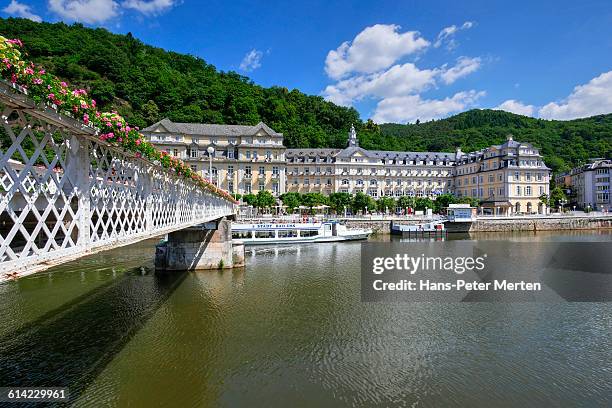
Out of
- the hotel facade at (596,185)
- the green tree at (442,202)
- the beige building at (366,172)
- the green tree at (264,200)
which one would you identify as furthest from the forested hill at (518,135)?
the green tree at (264,200)

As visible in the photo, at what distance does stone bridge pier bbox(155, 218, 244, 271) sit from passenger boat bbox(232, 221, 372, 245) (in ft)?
48.4

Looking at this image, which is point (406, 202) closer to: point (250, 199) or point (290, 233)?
point (250, 199)

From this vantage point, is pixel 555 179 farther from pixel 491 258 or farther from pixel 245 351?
pixel 245 351

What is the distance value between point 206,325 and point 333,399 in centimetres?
709

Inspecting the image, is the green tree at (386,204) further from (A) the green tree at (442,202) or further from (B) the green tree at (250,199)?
(B) the green tree at (250,199)

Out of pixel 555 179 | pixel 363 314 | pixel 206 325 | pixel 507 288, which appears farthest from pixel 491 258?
pixel 555 179

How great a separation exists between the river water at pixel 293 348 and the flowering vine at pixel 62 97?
22.2 ft

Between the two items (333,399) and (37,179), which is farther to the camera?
(333,399)

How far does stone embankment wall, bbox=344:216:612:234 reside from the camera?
58.4 meters

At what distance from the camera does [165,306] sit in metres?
17.4

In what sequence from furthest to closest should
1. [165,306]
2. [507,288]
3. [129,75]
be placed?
1. [129,75]
2. [507,288]
3. [165,306]

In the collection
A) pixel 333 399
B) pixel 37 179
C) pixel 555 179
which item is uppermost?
pixel 555 179

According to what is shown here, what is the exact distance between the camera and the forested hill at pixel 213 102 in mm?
89188

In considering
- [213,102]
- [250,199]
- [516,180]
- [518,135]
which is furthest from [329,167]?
[518,135]
